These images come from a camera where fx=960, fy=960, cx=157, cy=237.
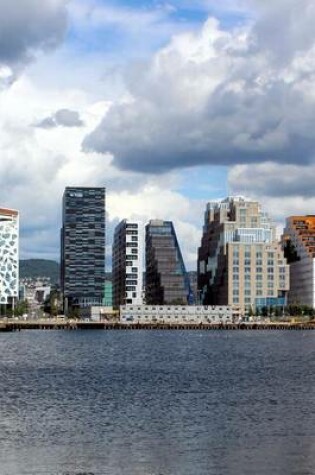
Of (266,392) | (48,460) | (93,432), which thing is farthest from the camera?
(266,392)

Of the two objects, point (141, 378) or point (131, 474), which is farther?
point (141, 378)

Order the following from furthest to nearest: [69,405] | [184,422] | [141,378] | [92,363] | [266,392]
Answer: [92,363] < [141,378] < [266,392] < [69,405] < [184,422]

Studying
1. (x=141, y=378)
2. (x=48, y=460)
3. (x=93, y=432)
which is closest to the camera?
(x=48, y=460)

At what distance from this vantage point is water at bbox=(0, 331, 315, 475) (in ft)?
151

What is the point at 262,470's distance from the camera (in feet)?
145

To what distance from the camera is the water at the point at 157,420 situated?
151ft

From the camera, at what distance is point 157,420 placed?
6147 centimetres

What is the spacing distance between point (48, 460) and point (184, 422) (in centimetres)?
1495

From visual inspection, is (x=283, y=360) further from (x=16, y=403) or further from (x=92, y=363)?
(x=16, y=403)

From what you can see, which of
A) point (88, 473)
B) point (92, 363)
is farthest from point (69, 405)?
point (92, 363)

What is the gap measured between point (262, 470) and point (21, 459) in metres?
11.8

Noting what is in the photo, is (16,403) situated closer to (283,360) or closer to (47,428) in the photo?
(47,428)

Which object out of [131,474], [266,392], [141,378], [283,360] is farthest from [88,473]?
[283,360]

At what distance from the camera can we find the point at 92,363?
124562mm
